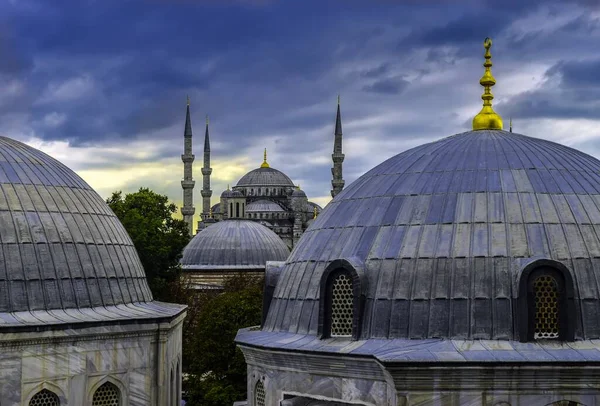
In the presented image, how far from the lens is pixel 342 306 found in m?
17.5

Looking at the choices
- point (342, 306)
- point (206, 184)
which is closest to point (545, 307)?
point (342, 306)

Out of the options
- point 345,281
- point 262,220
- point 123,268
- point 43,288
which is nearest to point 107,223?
point 123,268

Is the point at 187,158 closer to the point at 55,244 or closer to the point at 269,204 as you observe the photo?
the point at 269,204

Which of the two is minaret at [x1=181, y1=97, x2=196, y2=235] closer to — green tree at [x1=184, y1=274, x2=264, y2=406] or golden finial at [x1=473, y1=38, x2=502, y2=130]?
green tree at [x1=184, y1=274, x2=264, y2=406]

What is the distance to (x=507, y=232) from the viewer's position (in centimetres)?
1681

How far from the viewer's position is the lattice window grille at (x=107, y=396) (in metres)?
20.5

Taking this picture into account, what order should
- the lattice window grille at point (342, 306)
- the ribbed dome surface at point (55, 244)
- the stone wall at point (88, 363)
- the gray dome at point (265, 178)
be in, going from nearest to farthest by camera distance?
1. the lattice window grille at point (342, 306)
2. the stone wall at point (88, 363)
3. the ribbed dome surface at point (55, 244)
4. the gray dome at point (265, 178)

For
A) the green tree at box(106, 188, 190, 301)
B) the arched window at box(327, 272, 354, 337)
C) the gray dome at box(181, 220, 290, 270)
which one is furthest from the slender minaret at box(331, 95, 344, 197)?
the arched window at box(327, 272, 354, 337)

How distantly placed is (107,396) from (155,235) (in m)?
21.2

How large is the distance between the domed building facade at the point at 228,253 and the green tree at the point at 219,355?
2911 cm

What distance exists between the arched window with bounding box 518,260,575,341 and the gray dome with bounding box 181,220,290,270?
51290 mm

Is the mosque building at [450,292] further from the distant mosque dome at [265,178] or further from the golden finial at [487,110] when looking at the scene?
the distant mosque dome at [265,178]

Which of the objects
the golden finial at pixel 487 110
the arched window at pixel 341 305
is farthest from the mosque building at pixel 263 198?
the arched window at pixel 341 305

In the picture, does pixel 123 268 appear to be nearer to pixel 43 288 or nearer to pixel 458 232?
pixel 43 288
